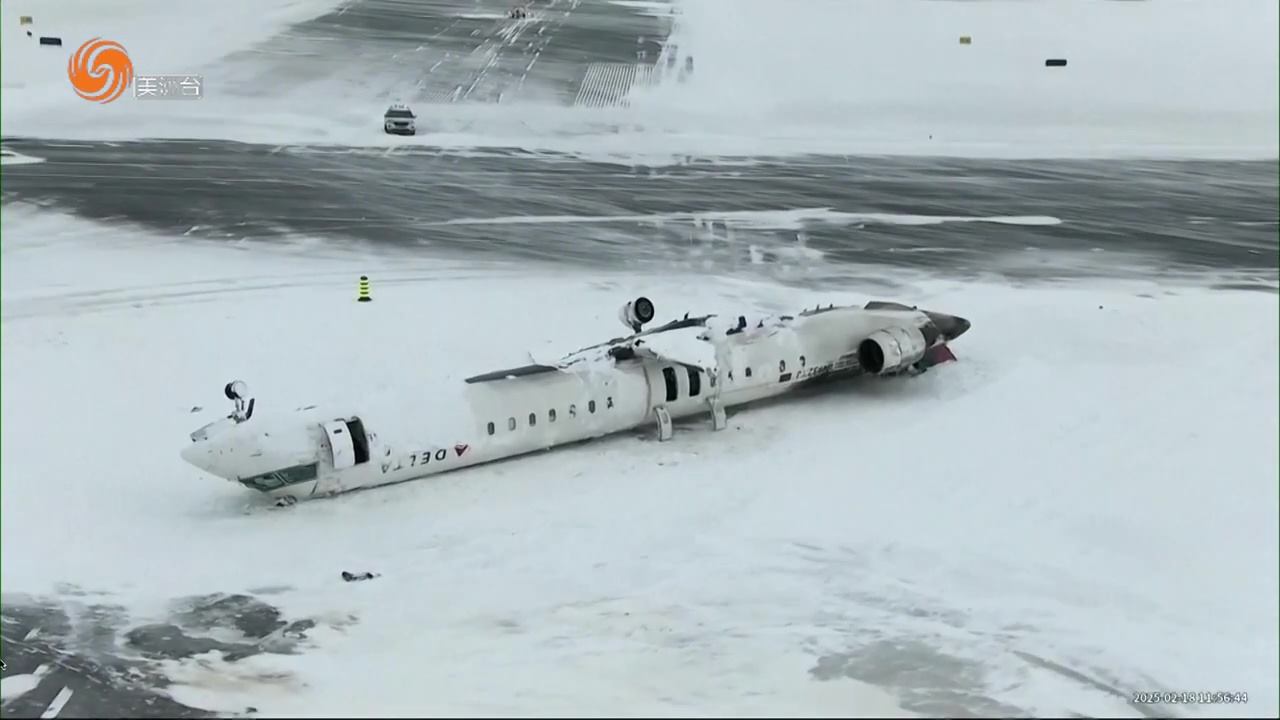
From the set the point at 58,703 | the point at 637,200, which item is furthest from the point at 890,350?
the point at 58,703

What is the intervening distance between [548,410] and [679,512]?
396 centimetres

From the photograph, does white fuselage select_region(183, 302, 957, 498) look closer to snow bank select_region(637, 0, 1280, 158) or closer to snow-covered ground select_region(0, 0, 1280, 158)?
snow-covered ground select_region(0, 0, 1280, 158)

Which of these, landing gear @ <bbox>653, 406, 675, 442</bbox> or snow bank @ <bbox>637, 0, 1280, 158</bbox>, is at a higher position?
snow bank @ <bbox>637, 0, 1280, 158</bbox>

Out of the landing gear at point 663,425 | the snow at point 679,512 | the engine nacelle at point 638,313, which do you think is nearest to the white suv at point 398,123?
the snow at point 679,512

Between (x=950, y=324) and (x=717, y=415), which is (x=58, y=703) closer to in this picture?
(x=717, y=415)

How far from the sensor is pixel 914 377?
31531 mm

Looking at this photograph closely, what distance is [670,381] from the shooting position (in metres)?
27.9

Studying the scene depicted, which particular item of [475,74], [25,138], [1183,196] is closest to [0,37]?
[25,138]

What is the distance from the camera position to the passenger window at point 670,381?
27.9m

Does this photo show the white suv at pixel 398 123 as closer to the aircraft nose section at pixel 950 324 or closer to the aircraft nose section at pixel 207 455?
the aircraft nose section at pixel 950 324

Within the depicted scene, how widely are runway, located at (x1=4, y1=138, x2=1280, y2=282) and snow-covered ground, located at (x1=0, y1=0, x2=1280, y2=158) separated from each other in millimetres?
1936

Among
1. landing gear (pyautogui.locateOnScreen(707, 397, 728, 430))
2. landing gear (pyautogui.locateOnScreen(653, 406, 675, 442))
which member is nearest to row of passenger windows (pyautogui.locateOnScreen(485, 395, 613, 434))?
landing gear (pyautogui.locateOnScreen(653, 406, 675, 442))

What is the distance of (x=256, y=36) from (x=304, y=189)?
1439 cm

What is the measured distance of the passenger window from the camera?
27875 mm
